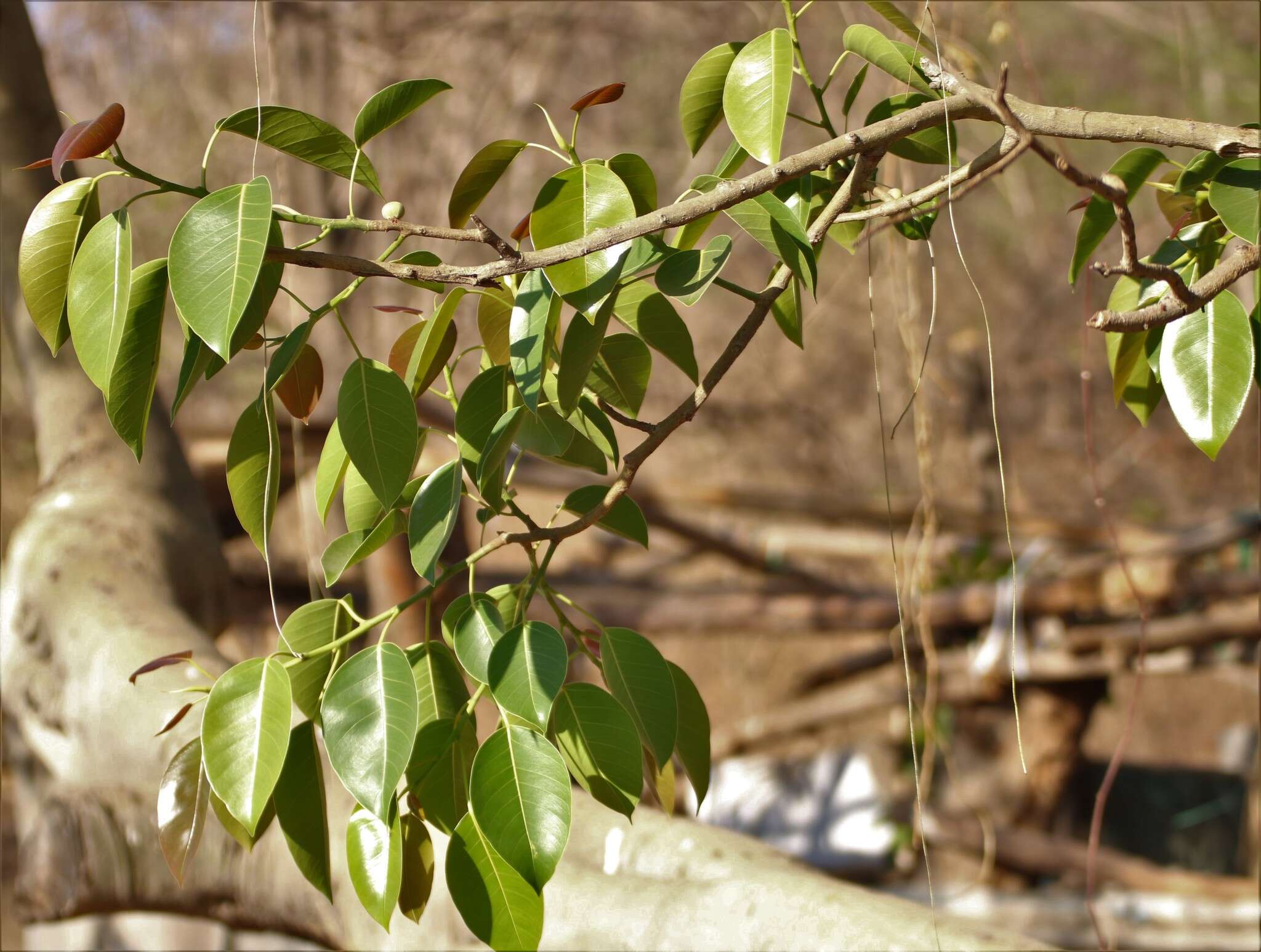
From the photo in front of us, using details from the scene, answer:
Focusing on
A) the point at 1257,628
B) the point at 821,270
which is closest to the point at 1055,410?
the point at 821,270

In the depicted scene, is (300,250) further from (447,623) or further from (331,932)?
(331,932)

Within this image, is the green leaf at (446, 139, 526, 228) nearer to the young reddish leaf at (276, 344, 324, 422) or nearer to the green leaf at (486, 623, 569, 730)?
the young reddish leaf at (276, 344, 324, 422)

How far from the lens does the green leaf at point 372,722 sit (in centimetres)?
60

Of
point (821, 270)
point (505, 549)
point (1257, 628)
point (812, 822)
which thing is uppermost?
point (821, 270)

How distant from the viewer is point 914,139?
2.74 ft

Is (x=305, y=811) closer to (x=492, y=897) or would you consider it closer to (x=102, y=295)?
(x=492, y=897)

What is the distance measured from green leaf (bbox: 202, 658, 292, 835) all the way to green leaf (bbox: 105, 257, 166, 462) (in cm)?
15

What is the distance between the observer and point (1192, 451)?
6.18m

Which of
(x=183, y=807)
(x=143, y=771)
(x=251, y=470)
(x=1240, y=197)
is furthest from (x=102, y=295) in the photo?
(x=143, y=771)

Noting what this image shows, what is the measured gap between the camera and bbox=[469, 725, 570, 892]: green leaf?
0.62 m

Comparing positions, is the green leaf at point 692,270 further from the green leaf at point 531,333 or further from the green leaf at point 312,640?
the green leaf at point 312,640

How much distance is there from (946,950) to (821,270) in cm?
410

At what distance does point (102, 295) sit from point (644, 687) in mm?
402

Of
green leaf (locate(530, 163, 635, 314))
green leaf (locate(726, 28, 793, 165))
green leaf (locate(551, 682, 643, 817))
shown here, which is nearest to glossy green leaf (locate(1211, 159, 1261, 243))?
green leaf (locate(726, 28, 793, 165))
